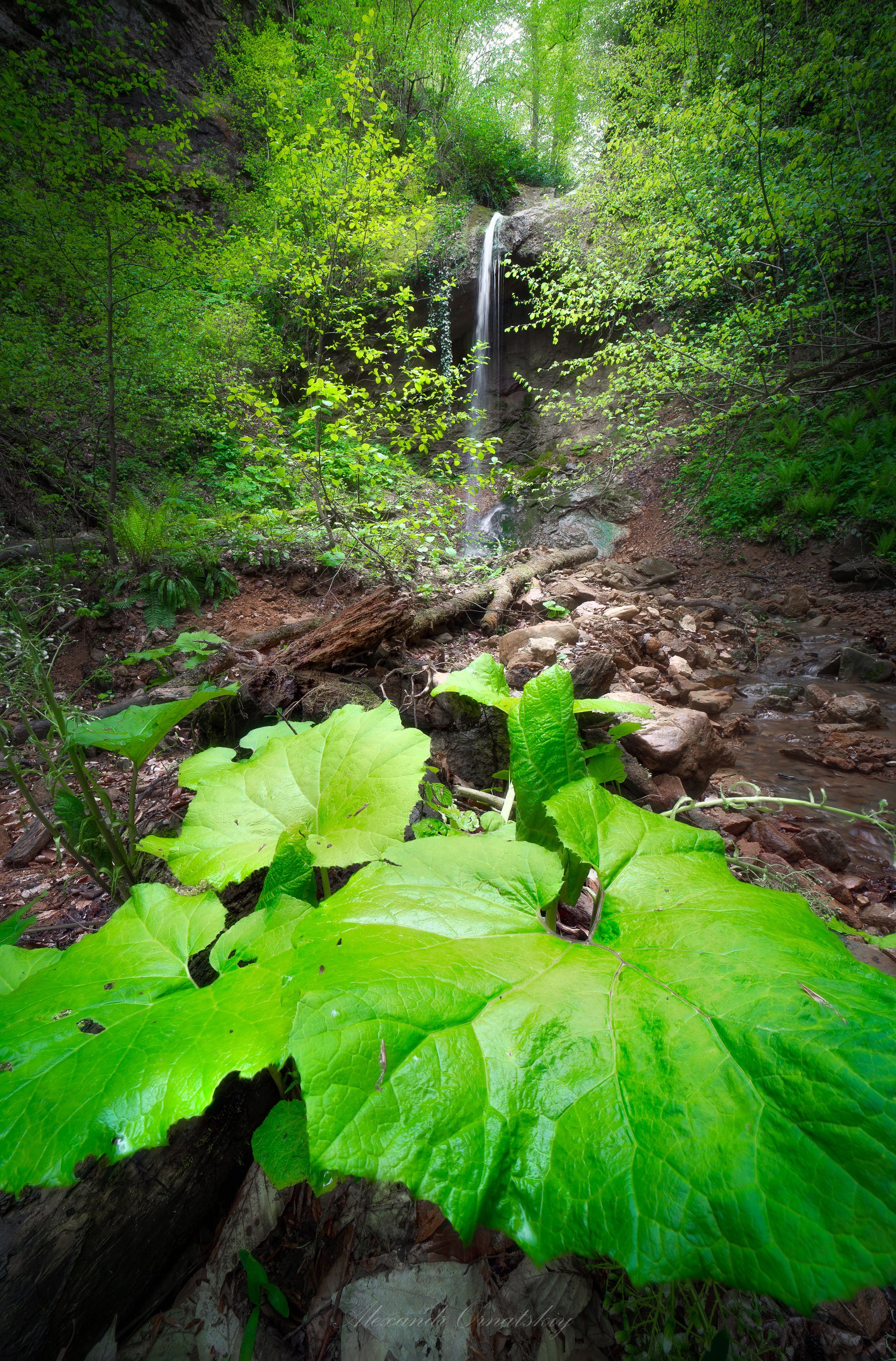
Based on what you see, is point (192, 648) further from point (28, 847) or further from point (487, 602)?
point (487, 602)

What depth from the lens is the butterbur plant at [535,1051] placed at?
1.59ft

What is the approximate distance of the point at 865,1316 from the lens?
778 millimetres

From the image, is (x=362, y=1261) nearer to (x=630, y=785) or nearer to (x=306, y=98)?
(x=630, y=785)

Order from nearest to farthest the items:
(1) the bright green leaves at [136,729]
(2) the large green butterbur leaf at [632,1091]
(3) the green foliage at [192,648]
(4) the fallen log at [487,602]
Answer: (2) the large green butterbur leaf at [632,1091]
(1) the bright green leaves at [136,729]
(3) the green foliage at [192,648]
(4) the fallen log at [487,602]

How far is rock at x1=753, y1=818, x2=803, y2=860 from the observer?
7.78 ft

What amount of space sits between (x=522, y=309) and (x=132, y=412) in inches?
465

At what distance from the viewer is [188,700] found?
1.47 meters

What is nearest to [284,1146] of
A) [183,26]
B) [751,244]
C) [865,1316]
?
[865,1316]

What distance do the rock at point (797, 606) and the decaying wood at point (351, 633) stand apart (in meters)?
5.65

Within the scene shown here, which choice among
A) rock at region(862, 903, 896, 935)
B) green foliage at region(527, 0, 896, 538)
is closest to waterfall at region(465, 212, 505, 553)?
green foliage at region(527, 0, 896, 538)

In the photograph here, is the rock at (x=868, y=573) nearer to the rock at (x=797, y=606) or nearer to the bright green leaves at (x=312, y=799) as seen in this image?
the rock at (x=797, y=606)

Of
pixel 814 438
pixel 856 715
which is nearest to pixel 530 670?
pixel 856 715

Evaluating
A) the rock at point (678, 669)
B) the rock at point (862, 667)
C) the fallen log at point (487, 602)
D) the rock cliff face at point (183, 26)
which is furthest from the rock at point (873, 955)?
the rock cliff face at point (183, 26)

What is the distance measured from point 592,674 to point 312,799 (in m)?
1.81
